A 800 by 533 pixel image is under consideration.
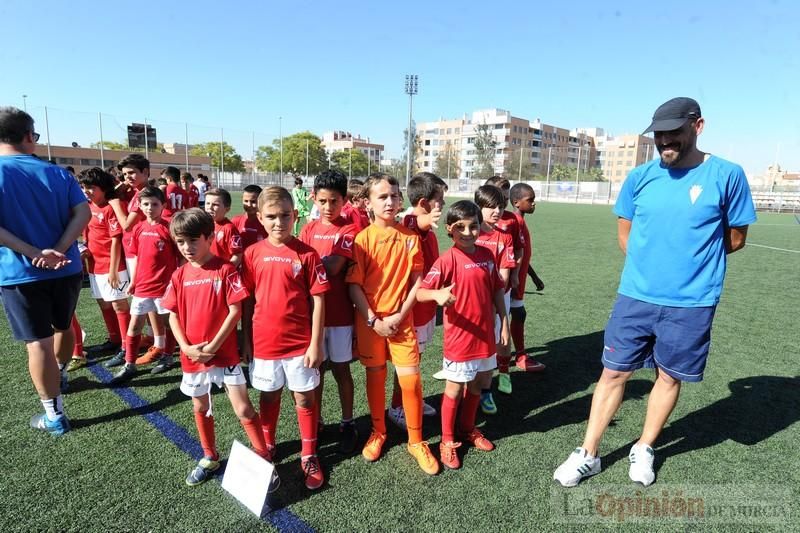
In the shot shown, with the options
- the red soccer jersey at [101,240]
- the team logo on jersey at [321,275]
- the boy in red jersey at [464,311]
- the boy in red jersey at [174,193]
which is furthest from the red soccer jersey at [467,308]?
the boy in red jersey at [174,193]

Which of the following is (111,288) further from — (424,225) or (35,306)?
(424,225)

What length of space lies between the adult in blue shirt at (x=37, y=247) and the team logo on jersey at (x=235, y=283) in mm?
1315

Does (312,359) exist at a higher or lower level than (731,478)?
higher

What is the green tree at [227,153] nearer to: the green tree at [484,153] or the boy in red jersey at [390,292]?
the green tree at [484,153]

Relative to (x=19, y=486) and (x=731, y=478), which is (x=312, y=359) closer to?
(x=19, y=486)

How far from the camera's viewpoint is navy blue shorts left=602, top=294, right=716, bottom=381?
2.62 meters

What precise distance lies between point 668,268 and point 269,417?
100 inches

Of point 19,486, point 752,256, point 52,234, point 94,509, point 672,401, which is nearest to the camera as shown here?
point 94,509

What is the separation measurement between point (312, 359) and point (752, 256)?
546 inches

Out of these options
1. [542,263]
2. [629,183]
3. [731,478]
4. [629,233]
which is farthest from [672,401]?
[542,263]

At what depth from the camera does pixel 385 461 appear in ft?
9.57

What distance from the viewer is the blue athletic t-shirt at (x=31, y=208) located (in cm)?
296

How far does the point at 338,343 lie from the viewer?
2.94 metres

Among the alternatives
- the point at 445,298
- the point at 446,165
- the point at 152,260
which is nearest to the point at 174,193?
the point at 152,260
